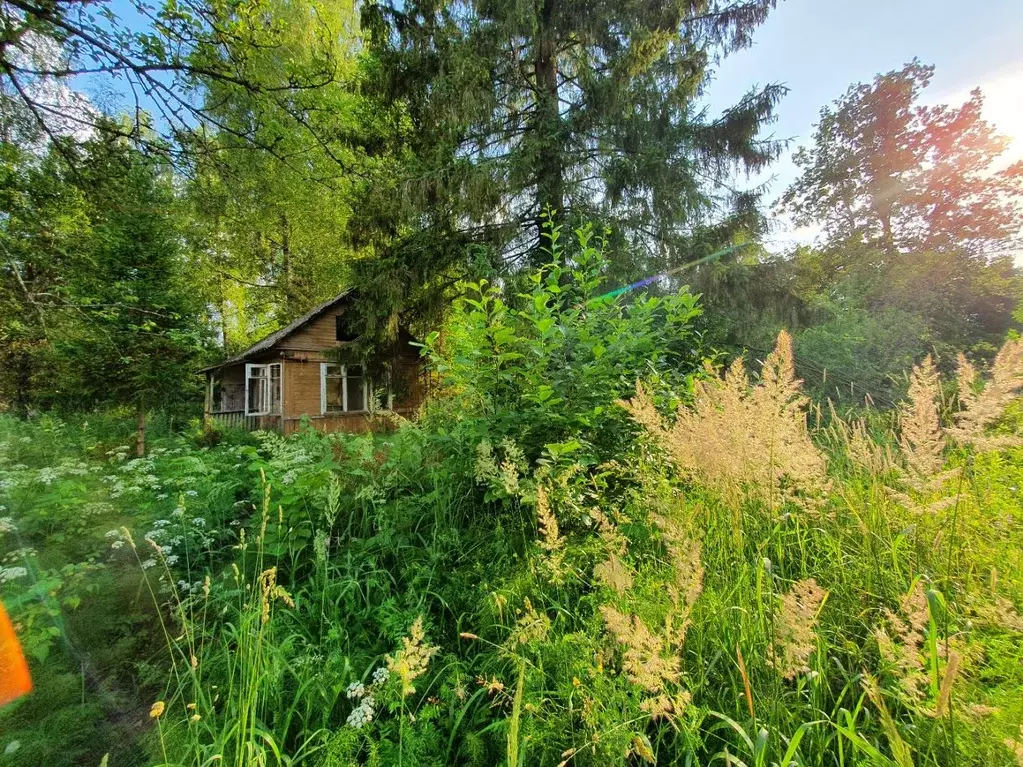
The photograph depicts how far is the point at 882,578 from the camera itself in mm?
1414

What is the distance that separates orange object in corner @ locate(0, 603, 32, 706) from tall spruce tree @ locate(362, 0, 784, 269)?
7.11 metres

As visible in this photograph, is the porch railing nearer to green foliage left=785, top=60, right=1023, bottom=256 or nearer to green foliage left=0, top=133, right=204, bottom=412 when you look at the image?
green foliage left=0, top=133, right=204, bottom=412

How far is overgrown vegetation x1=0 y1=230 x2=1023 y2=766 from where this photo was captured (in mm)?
1056

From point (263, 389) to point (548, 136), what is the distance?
11.3 meters

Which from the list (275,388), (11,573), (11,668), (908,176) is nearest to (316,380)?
(275,388)

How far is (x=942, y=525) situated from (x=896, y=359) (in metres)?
11.0

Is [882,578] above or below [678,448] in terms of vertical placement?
below

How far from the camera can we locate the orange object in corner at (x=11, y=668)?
5.15 feet

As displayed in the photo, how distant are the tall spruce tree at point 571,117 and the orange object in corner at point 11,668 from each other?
7.11m

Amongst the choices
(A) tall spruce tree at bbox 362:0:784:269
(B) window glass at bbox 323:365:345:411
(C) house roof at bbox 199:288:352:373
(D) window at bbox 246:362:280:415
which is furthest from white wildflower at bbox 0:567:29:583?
(B) window glass at bbox 323:365:345:411

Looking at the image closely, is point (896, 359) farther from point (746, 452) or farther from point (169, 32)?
point (169, 32)

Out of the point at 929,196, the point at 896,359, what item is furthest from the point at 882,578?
the point at 929,196

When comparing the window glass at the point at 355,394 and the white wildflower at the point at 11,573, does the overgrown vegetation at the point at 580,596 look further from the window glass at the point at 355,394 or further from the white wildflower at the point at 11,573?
the window glass at the point at 355,394

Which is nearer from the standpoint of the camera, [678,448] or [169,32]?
[678,448]
